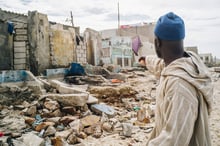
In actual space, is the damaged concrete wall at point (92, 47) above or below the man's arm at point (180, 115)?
above

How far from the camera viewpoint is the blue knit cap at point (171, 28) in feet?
4.42

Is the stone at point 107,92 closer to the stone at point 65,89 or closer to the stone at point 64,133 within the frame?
the stone at point 65,89

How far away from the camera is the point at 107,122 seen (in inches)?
210

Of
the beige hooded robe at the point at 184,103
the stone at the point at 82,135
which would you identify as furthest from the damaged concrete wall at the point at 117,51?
the beige hooded robe at the point at 184,103

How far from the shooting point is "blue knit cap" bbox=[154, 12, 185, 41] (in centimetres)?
135

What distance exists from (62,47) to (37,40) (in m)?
2.37

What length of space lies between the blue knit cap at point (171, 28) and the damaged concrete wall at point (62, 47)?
10.1 metres

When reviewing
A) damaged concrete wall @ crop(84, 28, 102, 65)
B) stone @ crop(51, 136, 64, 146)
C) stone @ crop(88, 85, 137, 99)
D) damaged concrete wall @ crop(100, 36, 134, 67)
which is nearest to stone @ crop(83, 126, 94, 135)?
stone @ crop(51, 136, 64, 146)

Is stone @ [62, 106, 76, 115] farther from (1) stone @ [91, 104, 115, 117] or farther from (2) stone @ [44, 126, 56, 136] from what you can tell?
(2) stone @ [44, 126, 56, 136]

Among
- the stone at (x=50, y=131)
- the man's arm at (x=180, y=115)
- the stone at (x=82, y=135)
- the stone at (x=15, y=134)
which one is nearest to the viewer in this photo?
the man's arm at (x=180, y=115)

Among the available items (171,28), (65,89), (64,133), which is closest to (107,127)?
(64,133)

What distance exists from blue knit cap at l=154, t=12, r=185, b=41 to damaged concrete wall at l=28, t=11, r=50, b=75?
922cm

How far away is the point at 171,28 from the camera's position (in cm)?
134

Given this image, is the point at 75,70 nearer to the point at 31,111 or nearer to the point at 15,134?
the point at 31,111
